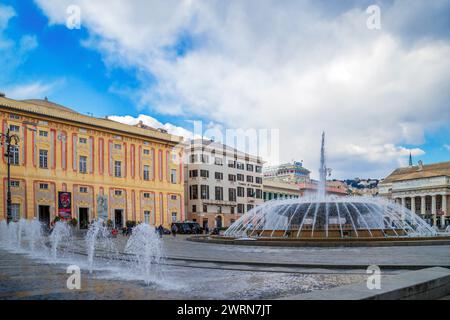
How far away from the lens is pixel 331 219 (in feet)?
73.9

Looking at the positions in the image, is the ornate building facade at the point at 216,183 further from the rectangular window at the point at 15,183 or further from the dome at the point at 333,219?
the dome at the point at 333,219

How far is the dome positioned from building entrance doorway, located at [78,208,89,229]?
25.0m

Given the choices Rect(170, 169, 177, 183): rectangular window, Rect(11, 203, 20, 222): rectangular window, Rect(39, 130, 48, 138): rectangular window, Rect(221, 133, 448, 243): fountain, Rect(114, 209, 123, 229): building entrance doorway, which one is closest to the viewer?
Rect(221, 133, 448, 243): fountain

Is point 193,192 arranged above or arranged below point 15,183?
below

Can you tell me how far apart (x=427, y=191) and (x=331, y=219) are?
83090mm

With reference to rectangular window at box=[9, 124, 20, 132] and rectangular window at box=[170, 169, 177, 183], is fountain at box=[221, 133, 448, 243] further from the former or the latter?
rectangular window at box=[170, 169, 177, 183]

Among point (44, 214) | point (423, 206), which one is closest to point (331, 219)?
point (44, 214)

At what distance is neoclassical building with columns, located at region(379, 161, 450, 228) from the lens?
92750mm

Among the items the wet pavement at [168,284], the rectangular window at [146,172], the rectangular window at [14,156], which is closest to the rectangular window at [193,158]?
the rectangular window at [146,172]

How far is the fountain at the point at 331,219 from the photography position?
21984mm

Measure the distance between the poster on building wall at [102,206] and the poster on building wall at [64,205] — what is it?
3.61 m

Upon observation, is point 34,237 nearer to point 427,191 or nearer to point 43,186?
point 43,186

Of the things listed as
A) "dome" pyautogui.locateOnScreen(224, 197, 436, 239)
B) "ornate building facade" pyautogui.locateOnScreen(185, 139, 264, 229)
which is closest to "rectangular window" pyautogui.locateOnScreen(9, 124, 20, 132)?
"ornate building facade" pyautogui.locateOnScreen(185, 139, 264, 229)
